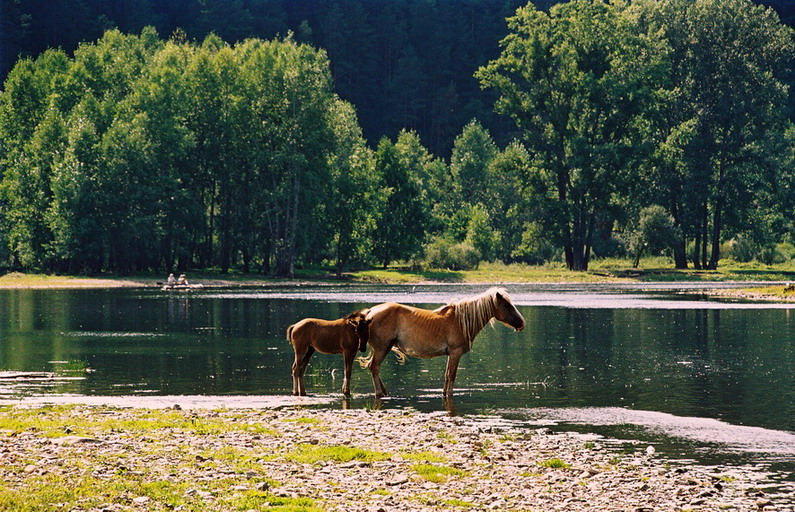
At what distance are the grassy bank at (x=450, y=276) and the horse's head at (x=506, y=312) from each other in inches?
2727

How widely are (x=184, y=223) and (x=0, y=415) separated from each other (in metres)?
81.3

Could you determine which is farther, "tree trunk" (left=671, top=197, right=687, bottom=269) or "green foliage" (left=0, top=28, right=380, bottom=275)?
"tree trunk" (left=671, top=197, right=687, bottom=269)

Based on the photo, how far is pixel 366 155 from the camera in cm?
11038

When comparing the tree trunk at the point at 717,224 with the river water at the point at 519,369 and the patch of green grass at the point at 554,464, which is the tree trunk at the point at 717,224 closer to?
the river water at the point at 519,369

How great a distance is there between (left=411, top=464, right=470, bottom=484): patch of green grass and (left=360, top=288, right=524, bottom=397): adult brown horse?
844 cm

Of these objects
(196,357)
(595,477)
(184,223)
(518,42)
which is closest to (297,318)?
(196,357)

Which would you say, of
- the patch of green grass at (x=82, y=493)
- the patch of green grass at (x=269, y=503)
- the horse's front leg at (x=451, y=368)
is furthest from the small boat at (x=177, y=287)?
the patch of green grass at (x=269, y=503)

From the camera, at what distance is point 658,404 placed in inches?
942

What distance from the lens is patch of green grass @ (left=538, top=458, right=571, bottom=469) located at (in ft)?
52.5

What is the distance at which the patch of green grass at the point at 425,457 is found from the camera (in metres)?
16.3

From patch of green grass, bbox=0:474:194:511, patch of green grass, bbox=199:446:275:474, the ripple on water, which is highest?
patch of green grass, bbox=0:474:194:511

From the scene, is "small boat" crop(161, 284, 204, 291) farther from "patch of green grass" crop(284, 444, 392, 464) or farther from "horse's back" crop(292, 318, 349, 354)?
"patch of green grass" crop(284, 444, 392, 464)

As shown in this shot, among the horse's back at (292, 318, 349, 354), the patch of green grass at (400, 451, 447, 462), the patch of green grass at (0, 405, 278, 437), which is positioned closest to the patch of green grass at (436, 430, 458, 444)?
the patch of green grass at (400, 451, 447, 462)

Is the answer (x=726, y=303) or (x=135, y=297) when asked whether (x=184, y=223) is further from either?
(x=726, y=303)
